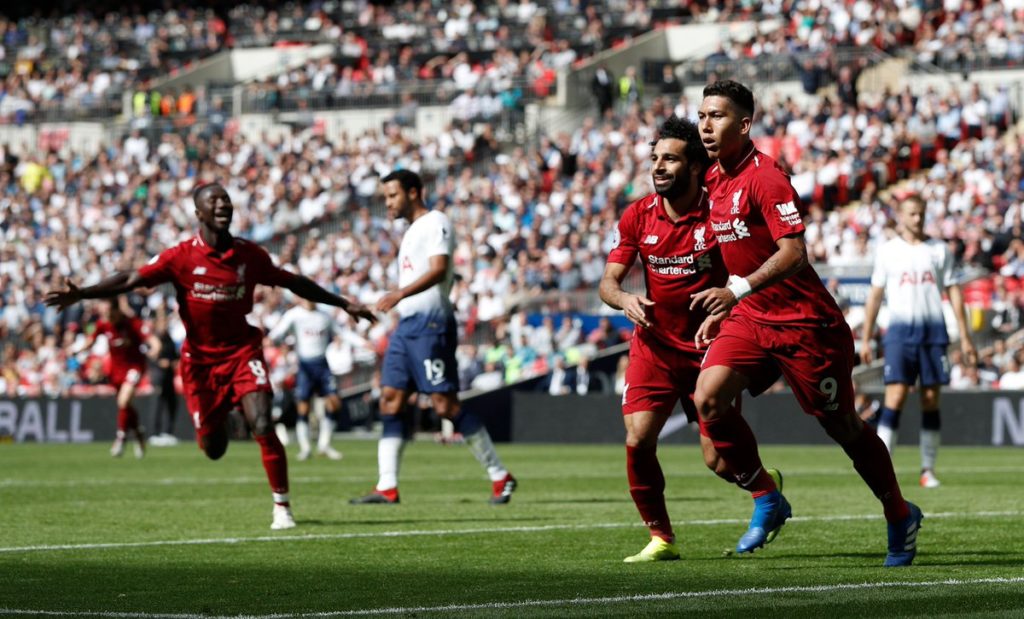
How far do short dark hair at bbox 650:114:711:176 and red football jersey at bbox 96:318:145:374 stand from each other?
1644cm

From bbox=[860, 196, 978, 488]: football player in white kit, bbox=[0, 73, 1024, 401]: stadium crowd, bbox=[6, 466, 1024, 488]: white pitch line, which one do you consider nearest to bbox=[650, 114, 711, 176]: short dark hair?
bbox=[860, 196, 978, 488]: football player in white kit

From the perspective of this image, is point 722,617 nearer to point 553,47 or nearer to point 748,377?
point 748,377

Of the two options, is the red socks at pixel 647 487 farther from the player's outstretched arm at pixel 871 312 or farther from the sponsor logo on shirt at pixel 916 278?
the sponsor logo on shirt at pixel 916 278

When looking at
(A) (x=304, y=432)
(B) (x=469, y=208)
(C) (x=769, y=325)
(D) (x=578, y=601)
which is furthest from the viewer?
(B) (x=469, y=208)

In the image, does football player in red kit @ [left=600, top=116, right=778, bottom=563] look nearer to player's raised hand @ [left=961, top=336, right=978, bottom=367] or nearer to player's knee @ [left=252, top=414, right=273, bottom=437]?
player's knee @ [left=252, top=414, right=273, bottom=437]

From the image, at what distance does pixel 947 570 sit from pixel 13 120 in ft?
150

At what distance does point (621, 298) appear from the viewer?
31.1ft

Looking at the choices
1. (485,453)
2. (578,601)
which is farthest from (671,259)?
(485,453)

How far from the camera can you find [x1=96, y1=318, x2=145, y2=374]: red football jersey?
25.2m

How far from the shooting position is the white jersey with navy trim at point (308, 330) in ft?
79.4

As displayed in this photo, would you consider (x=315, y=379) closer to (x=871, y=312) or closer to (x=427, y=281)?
(x=871, y=312)

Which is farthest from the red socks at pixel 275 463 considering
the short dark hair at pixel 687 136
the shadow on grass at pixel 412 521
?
the short dark hair at pixel 687 136

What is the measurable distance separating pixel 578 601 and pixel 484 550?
257 cm

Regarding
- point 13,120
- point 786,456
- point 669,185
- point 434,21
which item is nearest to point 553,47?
point 434,21
